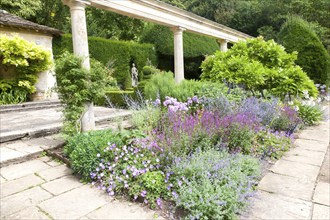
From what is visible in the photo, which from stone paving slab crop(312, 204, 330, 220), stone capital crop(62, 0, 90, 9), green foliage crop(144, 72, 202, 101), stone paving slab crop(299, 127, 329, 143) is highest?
stone capital crop(62, 0, 90, 9)

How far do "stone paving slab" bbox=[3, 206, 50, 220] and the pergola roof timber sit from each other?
347 cm

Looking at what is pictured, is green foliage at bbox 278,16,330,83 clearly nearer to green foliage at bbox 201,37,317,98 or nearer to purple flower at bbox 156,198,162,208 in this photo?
green foliage at bbox 201,37,317,98

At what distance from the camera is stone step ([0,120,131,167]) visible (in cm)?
330

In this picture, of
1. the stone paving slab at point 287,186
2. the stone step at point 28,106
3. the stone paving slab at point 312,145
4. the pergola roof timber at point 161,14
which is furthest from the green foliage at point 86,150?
the stone step at point 28,106

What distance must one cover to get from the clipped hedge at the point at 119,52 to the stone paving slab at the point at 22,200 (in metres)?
9.08

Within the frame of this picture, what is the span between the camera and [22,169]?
3.13m

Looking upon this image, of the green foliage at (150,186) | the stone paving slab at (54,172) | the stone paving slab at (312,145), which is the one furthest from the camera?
Answer: the stone paving slab at (312,145)

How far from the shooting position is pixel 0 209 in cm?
221

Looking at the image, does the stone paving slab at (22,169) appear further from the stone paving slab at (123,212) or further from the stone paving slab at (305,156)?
the stone paving slab at (305,156)

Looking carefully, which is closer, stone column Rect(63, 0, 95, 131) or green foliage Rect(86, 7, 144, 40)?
stone column Rect(63, 0, 95, 131)

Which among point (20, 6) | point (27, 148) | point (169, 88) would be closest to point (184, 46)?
point (20, 6)

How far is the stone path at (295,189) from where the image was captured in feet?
6.99

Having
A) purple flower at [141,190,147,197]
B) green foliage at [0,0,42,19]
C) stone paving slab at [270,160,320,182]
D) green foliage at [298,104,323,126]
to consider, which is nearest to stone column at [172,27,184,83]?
green foliage at [298,104,323,126]

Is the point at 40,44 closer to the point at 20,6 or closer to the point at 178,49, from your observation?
the point at 178,49
